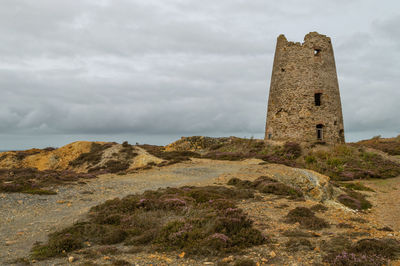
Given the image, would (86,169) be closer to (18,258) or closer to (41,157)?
(41,157)

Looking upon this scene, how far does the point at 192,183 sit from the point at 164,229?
9.88 metres

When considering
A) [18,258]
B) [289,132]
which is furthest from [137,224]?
[289,132]

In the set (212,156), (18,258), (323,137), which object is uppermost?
(323,137)

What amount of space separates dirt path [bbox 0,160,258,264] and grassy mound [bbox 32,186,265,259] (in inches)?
30.5

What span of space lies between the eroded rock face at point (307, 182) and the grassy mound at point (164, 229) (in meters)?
8.41

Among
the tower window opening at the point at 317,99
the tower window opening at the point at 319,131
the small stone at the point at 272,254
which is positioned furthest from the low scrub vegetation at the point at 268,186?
the tower window opening at the point at 317,99

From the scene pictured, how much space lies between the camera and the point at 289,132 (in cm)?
3409

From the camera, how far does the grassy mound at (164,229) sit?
7.72m

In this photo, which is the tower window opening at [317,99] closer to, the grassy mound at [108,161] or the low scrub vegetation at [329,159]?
the low scrub vegetation at [329,159]

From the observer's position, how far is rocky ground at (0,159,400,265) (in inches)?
280

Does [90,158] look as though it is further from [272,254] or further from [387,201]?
[272,254]

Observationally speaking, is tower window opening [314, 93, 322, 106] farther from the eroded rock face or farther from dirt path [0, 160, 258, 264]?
dirt path [0, 160, 258, 264]

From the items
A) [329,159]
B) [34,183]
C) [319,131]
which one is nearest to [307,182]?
[329,159]

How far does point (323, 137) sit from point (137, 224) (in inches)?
1156
